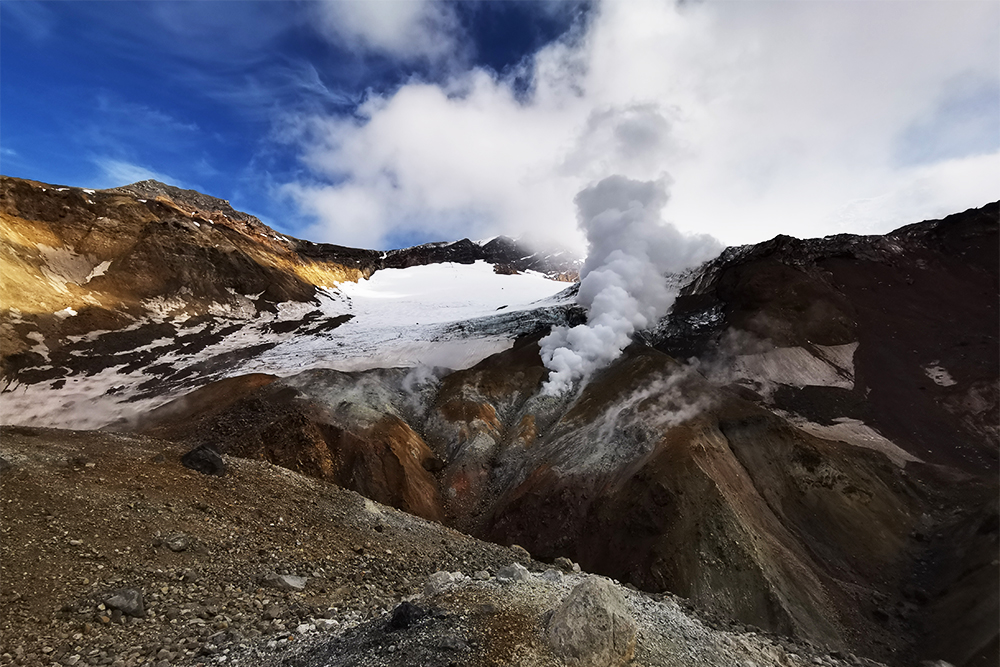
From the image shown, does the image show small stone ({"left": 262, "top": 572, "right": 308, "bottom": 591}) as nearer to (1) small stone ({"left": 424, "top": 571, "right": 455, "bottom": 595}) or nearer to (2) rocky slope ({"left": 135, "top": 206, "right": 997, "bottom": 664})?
(1) small stone ({"left": 424, "top": 571, "right": 455, "bottom": 595})

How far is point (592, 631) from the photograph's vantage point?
7.20m

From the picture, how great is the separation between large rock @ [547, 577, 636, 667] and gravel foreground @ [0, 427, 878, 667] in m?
0.13

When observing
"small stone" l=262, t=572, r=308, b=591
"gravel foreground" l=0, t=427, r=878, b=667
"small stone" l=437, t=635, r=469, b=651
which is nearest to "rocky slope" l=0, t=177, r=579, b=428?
"gravel foreground" l=0, t=427, r=878, b=667

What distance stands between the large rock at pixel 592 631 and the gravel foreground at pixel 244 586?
13 centimetres

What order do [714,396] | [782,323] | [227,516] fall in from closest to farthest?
1. [227,516]
2. [714,396]
3. [782,323]

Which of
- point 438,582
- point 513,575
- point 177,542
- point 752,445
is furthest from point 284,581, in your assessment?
point 752,445

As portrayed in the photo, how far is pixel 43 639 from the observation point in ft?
18.8

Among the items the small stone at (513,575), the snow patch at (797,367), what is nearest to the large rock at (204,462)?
the small stone at (513,575)

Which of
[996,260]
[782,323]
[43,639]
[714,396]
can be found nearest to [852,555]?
[714,396]

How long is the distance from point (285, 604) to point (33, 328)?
4595 centimetres

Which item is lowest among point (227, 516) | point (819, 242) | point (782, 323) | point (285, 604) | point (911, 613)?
point (911, 613)

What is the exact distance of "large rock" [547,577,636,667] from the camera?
7.05m

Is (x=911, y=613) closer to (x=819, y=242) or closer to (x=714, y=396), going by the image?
(x=714, y=396)

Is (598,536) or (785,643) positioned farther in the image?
(598,536)
